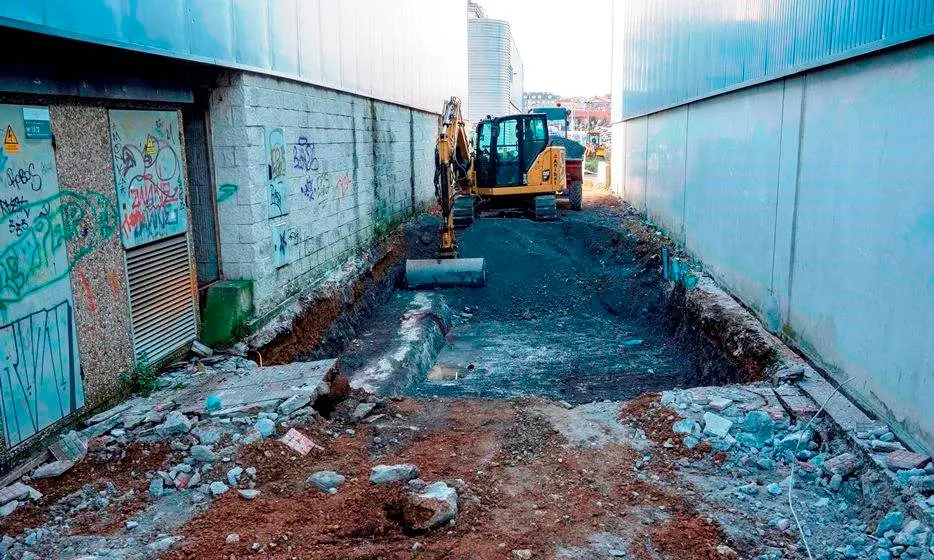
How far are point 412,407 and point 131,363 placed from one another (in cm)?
254

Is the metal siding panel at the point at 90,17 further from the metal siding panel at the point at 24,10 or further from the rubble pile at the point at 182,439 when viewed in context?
the rubble pile at the point at 182,439

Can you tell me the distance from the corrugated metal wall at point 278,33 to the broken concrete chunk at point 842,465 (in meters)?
5.98

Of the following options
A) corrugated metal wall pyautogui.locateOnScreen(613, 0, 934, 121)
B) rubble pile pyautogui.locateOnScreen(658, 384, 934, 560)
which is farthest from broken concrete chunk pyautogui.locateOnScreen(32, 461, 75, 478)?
corrugated metal wall pyautogui.locateOnScreen(613, 0, 934, 121)

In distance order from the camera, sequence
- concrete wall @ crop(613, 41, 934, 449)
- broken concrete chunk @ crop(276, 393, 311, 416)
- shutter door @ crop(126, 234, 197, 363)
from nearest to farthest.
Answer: concrete wall @ crop(613, 41, 934, 449)
broken concrete chunk @ crop(276, 393, 311, 416)
shutter door @ crop(126, 234, 197, 363)

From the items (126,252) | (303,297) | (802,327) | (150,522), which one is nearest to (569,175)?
(303,297)

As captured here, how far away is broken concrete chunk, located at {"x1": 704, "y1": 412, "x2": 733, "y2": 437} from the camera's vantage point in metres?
5.32

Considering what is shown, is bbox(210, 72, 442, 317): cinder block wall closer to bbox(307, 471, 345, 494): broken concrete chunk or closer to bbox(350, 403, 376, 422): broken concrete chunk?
bbox(350, 403, 376, 422): broken concrete chunk

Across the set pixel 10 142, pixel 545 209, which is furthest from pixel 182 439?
pixel 545 209

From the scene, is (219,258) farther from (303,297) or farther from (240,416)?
(240,416)

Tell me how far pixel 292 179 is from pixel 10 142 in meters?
4.19

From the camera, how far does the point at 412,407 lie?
6277 mm

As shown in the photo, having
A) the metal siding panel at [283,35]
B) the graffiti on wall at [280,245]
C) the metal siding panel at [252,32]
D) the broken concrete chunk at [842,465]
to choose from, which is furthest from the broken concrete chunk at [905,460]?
the metal siding panel at [283,35]

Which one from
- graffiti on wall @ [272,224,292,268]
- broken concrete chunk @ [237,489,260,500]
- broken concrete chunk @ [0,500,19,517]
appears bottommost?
broken concrete chunk @ [237,489,260,500]

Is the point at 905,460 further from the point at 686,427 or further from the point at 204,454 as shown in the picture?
the point at 204,454
